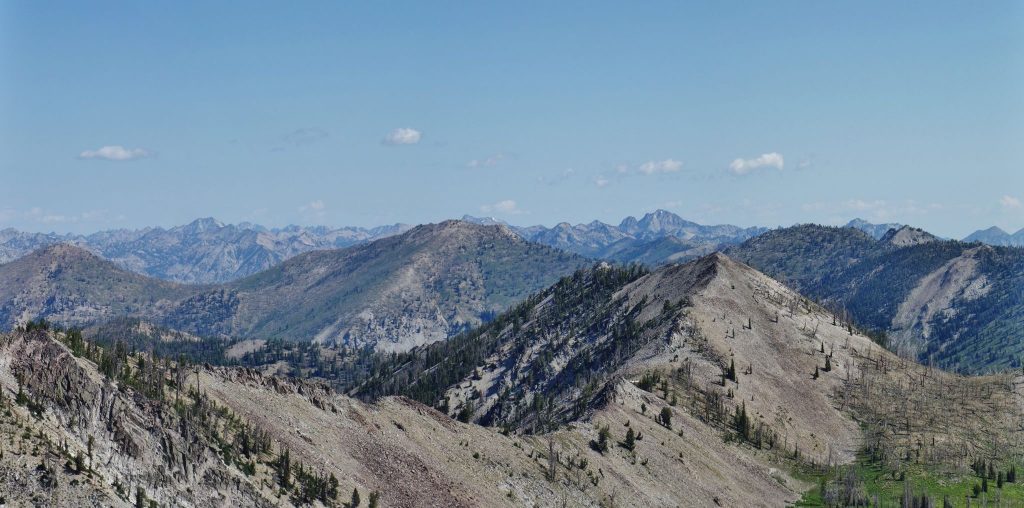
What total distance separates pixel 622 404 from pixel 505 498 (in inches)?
2453

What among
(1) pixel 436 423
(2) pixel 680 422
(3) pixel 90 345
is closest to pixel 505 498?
(1) pixel 436 423

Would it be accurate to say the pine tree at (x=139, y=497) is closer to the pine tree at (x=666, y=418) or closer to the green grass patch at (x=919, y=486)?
the pine tree at (x=666, y=418)

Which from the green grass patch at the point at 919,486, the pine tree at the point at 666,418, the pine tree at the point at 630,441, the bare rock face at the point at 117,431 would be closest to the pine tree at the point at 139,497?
the bare rock face at the point at 117,431

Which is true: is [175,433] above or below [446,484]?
above

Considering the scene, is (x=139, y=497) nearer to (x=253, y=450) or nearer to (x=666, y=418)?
(x=253, y=450)

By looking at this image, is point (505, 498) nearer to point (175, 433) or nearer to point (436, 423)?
point (436, 423)

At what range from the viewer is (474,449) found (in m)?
130

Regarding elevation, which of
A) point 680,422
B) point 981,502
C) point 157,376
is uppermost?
point 157,376

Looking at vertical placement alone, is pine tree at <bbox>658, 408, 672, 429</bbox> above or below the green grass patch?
above

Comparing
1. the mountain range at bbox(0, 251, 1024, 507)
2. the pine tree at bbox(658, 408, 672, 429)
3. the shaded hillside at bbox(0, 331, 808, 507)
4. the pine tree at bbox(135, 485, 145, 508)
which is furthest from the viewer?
the pine tree at bbox(658, 408, 672, 429)

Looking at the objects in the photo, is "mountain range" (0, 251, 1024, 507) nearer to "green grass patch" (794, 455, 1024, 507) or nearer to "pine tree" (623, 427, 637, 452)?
"pine tree" (623, 427, 637, 452)

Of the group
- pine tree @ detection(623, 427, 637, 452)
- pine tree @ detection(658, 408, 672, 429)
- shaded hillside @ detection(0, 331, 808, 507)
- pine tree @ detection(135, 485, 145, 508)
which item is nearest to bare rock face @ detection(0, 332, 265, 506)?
shaded hillside @ detection(0, 331, 808, 507)

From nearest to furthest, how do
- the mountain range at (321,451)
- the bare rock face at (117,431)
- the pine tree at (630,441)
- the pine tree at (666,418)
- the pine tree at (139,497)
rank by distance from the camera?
the pine tree at (139,497)
the mountain range at (321,451)
the bare rock face at (117,431)
the pine tree at (630,441)
the pine tree at (666,418)

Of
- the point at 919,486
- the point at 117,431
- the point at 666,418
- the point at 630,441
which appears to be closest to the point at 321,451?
the point at 117,431
